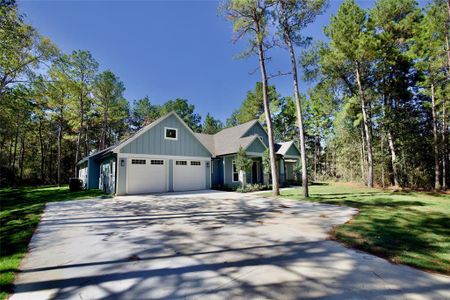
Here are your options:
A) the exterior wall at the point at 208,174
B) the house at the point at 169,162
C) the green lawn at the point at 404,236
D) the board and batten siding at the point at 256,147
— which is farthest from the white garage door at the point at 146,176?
the green lawn at the point at 404,236

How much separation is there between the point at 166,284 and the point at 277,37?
12.3 meters

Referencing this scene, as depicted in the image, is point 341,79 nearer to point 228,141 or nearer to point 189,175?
point 228,141

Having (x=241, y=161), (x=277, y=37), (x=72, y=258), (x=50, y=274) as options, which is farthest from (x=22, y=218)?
(x=277, y=37)

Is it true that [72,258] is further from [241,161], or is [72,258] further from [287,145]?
[287,145]

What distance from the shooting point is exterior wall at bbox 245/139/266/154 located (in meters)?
16.4

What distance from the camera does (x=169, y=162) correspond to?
14.1m

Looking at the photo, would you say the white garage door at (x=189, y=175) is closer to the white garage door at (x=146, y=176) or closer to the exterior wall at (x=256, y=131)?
the white garage door at (x=146, y=176)

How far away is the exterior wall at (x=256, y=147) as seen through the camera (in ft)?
53.8

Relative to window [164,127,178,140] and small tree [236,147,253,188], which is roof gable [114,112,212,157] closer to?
window [164,127,178,140]

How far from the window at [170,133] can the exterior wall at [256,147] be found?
5310 mm

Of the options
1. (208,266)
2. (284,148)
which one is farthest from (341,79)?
(208,266)

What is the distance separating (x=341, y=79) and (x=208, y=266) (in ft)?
64.0

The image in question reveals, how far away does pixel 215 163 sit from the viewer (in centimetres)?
1731

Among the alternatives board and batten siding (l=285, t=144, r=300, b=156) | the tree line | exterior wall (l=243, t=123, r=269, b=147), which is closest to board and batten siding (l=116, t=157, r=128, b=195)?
the tree line
